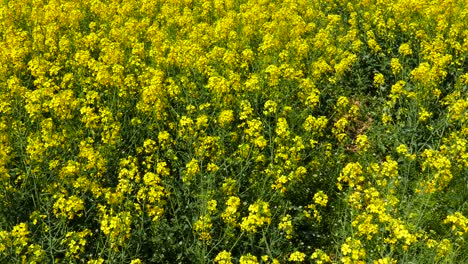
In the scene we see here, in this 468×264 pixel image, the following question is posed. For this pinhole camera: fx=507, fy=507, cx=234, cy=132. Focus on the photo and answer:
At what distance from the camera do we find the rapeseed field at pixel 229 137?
435 cm

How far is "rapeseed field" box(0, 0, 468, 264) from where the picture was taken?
14.3 feet

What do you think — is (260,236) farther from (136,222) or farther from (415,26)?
(415,26)

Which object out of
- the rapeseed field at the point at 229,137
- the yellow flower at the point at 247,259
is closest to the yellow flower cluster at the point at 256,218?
the rapeseed field at the point at 229,137

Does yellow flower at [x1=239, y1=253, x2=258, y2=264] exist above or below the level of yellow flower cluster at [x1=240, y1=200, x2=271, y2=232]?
below

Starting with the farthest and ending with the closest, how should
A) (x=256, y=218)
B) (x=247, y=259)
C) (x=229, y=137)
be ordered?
(x=229, y=137), (x=256, y=218), (x=247, y=259)

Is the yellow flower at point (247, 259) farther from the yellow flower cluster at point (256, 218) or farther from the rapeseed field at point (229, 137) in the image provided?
the yellow flower cluster at point (256, 218)

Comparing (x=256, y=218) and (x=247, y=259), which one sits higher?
(x=256, y=218)

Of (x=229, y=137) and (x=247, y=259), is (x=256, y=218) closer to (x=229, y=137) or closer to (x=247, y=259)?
(x=247, y=259)

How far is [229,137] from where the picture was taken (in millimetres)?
5586

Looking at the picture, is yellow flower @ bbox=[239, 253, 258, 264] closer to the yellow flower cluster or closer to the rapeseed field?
the rapeseed field

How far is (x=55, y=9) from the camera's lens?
316 inches

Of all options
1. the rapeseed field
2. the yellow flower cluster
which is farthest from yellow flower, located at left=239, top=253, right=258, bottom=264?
the yellow flower cluster

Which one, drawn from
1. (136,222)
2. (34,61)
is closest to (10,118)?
(34,61)

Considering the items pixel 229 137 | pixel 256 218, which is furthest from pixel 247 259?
pixel 229 137
